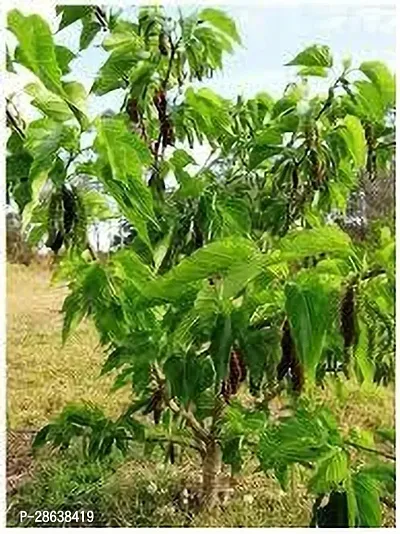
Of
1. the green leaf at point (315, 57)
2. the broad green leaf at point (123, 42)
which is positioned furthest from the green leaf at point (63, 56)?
the green leaf at point (315, 57)

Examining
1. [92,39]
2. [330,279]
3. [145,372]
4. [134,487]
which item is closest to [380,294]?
[330,279]

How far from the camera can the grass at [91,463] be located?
1.17 metres

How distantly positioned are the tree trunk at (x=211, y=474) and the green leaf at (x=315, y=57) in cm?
44

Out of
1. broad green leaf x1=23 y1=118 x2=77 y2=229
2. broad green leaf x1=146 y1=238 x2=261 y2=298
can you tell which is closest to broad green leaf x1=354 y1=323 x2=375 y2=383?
broad green leaf x1=146 y1=238 x2=261 y2=298

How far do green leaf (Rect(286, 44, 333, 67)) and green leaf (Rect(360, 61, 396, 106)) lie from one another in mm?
35

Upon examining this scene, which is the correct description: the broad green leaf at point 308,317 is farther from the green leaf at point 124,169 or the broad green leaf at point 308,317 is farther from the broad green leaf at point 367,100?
the broad green leaf at point 367,100

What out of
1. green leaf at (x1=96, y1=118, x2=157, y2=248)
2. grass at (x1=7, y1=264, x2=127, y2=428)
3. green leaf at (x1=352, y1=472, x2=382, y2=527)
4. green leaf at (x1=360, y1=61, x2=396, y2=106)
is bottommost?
green leaf at (x1=352, y1=472, x2=382, y2=527)

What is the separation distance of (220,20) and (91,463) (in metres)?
0.51

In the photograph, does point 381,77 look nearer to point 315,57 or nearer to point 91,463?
point 315,57

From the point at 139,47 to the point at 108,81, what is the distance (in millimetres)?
48

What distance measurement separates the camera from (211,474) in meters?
1.17

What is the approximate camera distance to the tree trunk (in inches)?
45.6

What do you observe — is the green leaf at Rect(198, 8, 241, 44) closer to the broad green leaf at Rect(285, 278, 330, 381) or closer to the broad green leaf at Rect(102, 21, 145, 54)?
the broad green leaf at Rect(102, 21, 145, 54)

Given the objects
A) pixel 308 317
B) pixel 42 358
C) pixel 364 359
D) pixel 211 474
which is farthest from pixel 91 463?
Answer: pixel 308 317
